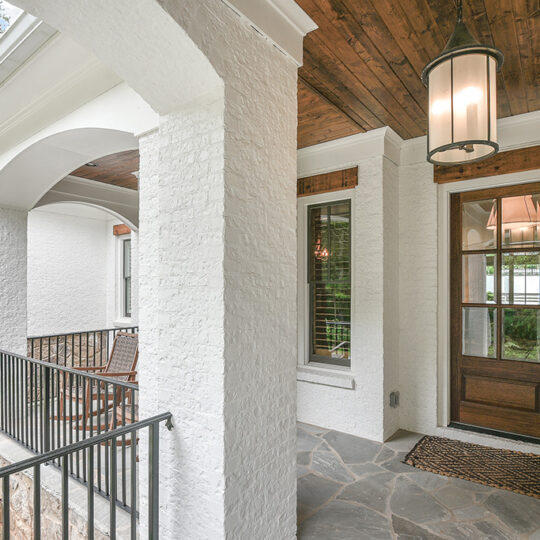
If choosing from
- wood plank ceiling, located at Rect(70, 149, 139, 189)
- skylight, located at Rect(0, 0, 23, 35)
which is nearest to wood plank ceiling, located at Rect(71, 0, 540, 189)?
skylight, located at Rect(0, 0, 23, 35)

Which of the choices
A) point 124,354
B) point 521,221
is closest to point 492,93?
point 521,221

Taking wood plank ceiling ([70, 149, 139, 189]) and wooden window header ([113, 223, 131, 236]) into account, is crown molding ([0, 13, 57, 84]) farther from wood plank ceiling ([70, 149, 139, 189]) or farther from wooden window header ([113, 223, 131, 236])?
wooden window header ([113, 223, 131, 236])

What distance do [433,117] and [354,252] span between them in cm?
194

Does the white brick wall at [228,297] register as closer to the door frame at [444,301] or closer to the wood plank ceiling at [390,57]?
the wood plank ceiling at [390,57]

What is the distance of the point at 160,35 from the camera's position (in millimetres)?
1519

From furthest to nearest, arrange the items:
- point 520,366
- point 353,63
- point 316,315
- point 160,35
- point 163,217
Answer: point 316,315, point 520,366, point 353,63, point 163,217, point 160,35

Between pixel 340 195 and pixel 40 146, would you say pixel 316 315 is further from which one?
pixel 40 146

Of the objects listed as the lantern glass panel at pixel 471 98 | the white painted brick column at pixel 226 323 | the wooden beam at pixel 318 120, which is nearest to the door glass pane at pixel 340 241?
the wooden beam at pixel 318 120

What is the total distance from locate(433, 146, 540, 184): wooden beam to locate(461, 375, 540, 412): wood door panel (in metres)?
1.81

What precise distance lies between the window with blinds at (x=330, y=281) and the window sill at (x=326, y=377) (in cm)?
15

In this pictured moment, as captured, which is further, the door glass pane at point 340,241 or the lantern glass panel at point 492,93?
the door glass pane at point 340,241

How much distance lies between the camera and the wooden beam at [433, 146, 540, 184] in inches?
123

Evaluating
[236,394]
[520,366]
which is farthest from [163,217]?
[520,366]

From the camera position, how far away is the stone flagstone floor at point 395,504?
2168 mm
